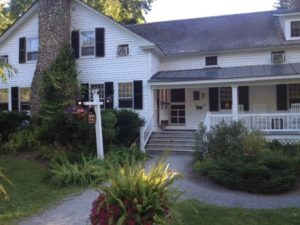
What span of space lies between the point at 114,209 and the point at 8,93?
19.0 m

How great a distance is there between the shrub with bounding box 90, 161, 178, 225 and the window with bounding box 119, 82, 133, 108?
46.7 ft

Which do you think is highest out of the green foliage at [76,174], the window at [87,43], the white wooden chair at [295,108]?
the window at [87,43]

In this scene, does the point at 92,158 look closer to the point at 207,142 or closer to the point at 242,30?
the point at 207,142

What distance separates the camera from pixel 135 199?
5.34 metres

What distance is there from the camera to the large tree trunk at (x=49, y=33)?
65.5 feet

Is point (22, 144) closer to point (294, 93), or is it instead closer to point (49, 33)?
point (49, 33)

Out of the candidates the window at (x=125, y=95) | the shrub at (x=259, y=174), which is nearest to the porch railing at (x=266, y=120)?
the shrub at (x=259, y=174)

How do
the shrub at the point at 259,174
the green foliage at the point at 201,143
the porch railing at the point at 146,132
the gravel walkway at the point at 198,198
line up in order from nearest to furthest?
the gravel walkway at the point at 198,198 → the shrub at the point at 259,174 → the green foliage at the point at 201,143 → the porch railing at the point at 146,132

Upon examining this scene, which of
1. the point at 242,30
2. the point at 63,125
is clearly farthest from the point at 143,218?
the point at 242,30

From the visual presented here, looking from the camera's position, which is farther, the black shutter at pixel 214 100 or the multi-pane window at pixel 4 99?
the multi-pane window at pixel 4 99

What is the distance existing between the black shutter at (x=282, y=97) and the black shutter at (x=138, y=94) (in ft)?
21.1

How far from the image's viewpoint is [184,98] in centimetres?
2106

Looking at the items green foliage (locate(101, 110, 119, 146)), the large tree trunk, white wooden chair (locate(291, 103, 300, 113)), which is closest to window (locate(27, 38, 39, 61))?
the large tree trunk

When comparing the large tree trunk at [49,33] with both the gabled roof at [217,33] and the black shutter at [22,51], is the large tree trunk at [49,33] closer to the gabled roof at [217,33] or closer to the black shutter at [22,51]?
the black shutter at [22,51]
